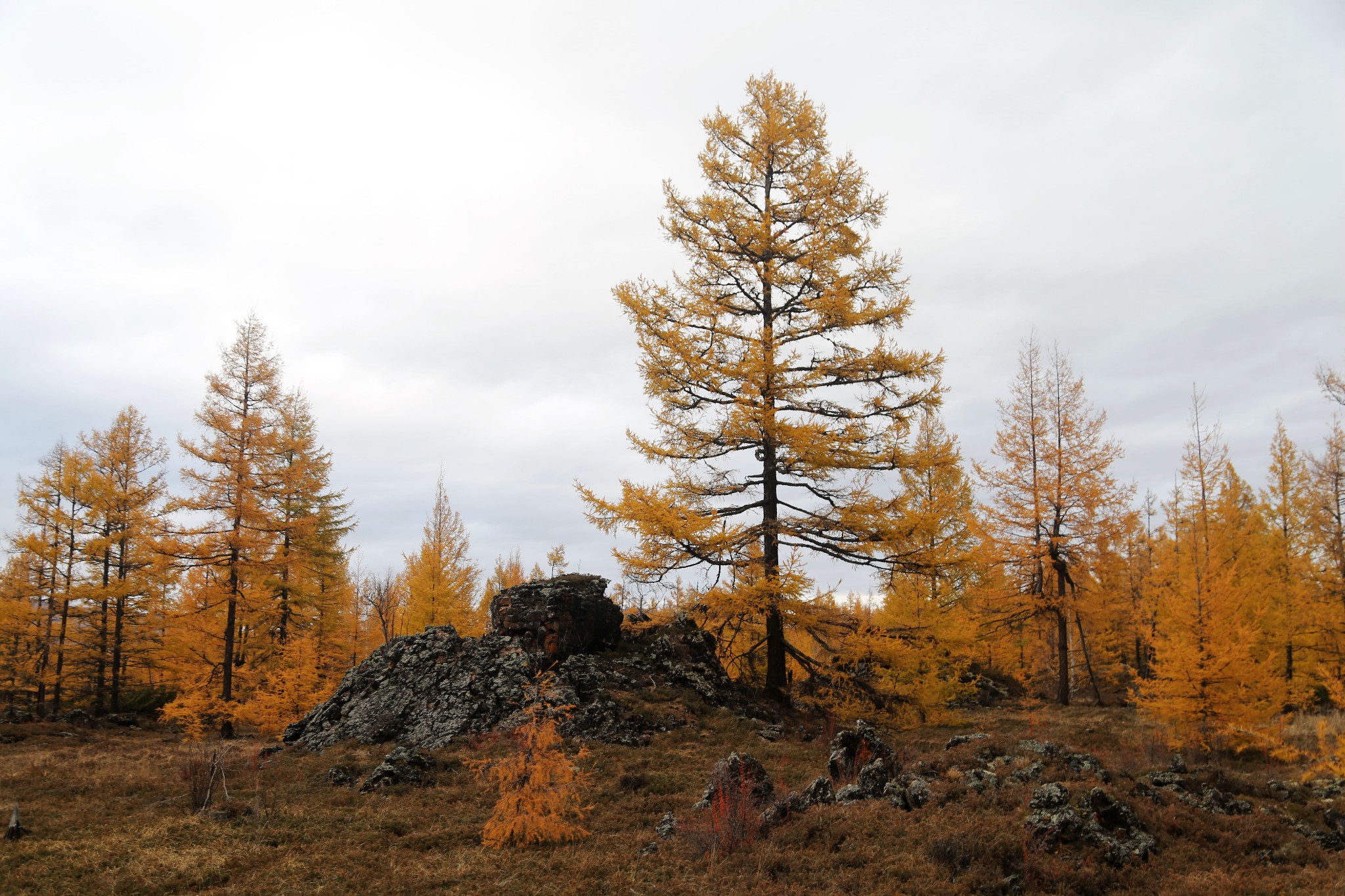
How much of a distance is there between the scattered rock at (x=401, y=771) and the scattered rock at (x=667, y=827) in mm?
4284

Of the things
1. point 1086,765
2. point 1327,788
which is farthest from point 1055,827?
point 1327,788

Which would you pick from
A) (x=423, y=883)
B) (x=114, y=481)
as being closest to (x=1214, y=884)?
(x=423, y=883)

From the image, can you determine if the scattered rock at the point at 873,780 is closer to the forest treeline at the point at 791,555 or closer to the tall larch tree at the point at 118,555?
the forest treeline at the point at 791,555

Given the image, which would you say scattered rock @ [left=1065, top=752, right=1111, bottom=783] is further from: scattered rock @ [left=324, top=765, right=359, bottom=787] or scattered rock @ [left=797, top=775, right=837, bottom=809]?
scattered rock @ [left=324, top=765, right=359, bottom=787]

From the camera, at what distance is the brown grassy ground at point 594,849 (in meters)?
6.59

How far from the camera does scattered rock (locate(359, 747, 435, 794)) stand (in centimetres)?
1045

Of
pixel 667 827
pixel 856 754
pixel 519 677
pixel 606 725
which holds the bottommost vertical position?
pixel 667 827

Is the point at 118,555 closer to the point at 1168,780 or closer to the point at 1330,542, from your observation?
the point at 1168,780

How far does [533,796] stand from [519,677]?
5.86m

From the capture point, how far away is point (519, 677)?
1388cm

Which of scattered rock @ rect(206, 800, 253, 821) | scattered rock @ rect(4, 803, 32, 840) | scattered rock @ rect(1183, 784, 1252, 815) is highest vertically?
scattered rock @ rect(1183, 784, 1252, 815)

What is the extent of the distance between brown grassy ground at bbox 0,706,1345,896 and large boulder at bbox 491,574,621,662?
3.99m

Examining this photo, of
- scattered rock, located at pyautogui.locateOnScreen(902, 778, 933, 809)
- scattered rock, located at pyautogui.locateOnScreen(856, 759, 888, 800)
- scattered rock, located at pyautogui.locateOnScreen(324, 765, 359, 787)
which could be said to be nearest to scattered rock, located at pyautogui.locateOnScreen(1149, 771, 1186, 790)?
scattered rock, located at pyautogui.locateOnScreen(902, 778, 933, 809)

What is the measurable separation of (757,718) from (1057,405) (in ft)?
51.2
